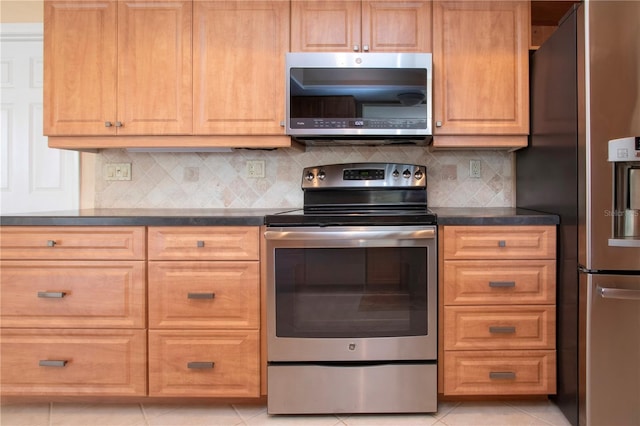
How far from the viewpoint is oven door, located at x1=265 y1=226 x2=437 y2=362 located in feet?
5.31

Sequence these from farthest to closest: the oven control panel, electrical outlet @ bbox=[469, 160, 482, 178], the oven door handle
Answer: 1. electrical outlet @ bbox=[469, 160, 482, 178]
2. the oven control panel
3. the oven door handle

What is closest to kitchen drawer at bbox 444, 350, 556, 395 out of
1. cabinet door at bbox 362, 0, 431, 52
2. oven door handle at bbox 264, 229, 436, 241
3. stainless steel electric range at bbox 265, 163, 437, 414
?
stainless steel electric range at bbox 265, 163, 437, 414

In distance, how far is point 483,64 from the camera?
1868mm

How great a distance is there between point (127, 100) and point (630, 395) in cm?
254

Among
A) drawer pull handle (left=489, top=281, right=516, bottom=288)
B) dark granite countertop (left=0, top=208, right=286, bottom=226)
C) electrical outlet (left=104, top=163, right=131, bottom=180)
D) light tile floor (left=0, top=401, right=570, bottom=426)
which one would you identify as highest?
electrical outlet (left=104, top=163, right=131, bottom=180)

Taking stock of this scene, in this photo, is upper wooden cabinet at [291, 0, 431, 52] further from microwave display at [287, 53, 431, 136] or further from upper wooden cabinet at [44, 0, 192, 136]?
upper wooden cabinet at [44, 0, 192, 136]

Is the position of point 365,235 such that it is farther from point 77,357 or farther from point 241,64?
point 77,357

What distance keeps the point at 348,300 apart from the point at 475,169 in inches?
46.3

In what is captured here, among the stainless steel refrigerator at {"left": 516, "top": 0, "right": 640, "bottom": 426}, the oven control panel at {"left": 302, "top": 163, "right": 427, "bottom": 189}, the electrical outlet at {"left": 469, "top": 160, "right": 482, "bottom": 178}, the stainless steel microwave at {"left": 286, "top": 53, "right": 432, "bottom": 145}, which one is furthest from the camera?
the electrical outlet at {"left": 469, "top": 160, "right": 482, "bottom": 178}

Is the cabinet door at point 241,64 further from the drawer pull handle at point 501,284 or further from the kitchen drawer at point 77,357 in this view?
the drawer pull handle at point 501,284

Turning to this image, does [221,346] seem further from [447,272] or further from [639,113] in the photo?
[639,113]

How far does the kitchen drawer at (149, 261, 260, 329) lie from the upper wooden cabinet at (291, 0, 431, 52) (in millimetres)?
1152

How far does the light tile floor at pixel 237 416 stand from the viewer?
1.62 m

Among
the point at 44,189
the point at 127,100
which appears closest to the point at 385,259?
the point at 127,100
